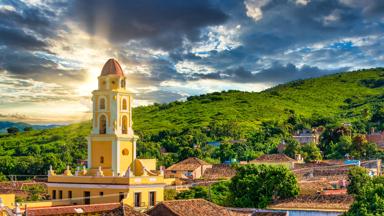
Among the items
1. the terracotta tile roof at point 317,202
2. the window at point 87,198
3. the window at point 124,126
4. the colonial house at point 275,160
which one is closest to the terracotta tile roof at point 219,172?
the colonial house at point 275,160

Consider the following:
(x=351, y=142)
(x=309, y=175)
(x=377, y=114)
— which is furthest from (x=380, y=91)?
(x=309, y=175)

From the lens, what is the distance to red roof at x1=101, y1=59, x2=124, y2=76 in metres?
37.3

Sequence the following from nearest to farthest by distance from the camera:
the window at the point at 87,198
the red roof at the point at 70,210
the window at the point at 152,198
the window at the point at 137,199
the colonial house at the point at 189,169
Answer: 1. the red roof at the point at 70,210
2. the window at the point at 137,199
3. the window at the point at 87,198
4. the window at the point at 152,198
5. the colonial house at the point at 189,169

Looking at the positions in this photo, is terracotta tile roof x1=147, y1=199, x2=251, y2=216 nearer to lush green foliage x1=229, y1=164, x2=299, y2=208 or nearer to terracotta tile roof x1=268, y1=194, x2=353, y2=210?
terracotta tile roof x1=268, y1=194, x2=353, y2=210

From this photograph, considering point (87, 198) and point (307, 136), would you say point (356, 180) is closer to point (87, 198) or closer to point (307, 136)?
point (87, 198)

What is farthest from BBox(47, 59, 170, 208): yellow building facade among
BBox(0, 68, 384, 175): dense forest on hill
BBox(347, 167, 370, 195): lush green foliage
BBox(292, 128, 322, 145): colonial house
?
BBox(292, 128, 322, 145): colonial house

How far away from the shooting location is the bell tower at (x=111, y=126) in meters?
36.4

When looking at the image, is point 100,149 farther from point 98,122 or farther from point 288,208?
point 288,208

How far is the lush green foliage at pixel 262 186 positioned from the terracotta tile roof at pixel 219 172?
2389 centimetres

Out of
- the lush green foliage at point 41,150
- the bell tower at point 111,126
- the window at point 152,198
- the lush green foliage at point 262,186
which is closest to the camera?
the window at point 152,198

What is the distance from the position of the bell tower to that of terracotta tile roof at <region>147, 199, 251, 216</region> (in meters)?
3.49

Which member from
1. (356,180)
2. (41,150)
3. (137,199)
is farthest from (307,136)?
(137,199)

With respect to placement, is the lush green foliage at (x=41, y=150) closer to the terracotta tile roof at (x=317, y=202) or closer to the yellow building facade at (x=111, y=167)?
the terracotta tile roof at (x=317, y=202)

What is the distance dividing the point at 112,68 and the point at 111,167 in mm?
5660
